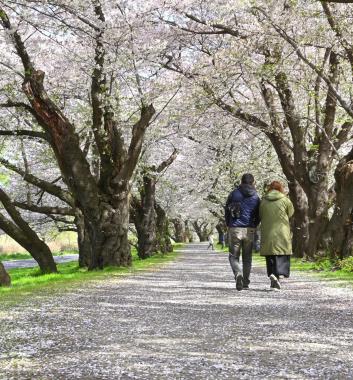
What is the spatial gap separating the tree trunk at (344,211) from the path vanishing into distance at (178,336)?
23.4 ft

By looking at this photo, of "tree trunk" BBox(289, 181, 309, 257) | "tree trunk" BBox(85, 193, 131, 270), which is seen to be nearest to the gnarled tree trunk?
"tree trunk" BBox(289, 181, 309, 257)

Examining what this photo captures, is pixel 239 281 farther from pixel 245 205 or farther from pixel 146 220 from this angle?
pixel 146 220

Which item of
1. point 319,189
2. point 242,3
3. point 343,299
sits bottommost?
point 343,299

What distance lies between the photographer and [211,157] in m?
41.7

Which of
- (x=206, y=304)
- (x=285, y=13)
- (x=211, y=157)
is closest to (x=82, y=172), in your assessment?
(x=285, y=13)

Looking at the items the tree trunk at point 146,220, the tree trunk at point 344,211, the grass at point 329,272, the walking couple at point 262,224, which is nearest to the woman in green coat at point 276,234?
the walking couple at point 262,224

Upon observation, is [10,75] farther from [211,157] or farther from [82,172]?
[211,157]

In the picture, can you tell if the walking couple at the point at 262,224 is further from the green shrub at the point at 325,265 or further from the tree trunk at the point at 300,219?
the tree trunk at the point at 300,219

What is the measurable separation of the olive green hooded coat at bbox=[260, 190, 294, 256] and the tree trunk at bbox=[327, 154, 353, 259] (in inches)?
252

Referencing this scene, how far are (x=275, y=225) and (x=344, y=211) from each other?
699 cm

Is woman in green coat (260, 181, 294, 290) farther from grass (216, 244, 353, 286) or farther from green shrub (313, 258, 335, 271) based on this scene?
green shrub (313, 258, 335, 271)

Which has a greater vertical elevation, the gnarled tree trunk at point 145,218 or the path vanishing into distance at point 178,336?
the gnarled tree trunk at point 145,218

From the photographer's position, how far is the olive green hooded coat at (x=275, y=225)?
11430 millimetres

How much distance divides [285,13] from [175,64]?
222 inches
